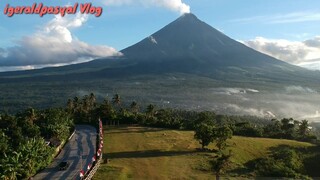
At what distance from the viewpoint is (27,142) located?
3250 inches

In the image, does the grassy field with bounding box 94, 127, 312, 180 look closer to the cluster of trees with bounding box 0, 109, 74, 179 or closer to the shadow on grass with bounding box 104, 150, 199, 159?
the shadow on grass with bounding box 104, 150, 199, 159

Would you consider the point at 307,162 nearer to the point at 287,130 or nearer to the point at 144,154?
the point at 287,130

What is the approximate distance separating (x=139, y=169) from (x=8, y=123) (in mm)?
52696

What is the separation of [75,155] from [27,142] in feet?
43.7

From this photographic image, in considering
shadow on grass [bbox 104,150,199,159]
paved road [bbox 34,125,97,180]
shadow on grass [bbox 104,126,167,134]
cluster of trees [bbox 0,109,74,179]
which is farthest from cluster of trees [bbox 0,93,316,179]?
Answer: shadow on grass [bbox 104,150,199,159]

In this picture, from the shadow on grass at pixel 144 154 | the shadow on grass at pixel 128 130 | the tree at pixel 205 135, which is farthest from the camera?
the shadow on grass at pixel 128 130

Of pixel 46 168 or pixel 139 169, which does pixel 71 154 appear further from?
pixel 139 169

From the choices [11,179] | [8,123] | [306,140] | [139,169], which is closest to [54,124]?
[8,123]

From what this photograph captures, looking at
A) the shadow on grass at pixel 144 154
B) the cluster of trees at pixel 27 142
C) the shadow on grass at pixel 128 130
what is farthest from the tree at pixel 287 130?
the cluster of trees at pixel 27 142

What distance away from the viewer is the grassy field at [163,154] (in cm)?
8250

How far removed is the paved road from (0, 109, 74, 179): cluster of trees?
1.91 m

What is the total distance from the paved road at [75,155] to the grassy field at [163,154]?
3.79m

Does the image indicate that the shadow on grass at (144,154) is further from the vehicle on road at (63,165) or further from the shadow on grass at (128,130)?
the shadow on grass at (128,130)

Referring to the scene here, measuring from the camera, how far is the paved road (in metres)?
77.6
